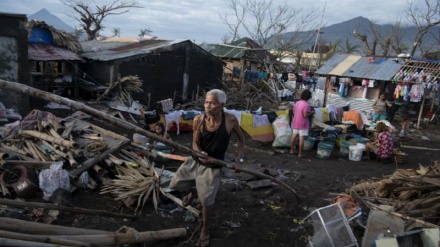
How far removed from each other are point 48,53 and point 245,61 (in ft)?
39.1

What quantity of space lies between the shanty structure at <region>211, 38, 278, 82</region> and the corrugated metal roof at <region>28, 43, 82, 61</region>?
8507mm

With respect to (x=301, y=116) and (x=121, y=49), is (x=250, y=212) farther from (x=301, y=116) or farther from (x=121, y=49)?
(x=121, y=49)

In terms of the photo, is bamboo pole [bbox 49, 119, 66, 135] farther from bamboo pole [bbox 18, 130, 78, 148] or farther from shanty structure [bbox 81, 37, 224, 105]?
shanty structure [bbox 81, 37, 224, 105]

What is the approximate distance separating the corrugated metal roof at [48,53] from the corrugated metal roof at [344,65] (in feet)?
42.0

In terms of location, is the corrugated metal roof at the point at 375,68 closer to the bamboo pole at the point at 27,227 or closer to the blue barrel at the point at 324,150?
the blue barrel at the point at 324,150

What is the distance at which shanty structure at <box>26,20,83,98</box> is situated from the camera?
561 inches

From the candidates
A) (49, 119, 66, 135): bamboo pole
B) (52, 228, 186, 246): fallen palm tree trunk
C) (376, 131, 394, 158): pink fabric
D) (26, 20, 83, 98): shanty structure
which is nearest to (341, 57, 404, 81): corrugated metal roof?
(376, 131, 394, 158): pink fabric

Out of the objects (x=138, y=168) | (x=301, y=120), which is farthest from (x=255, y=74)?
(x=138, y=168)

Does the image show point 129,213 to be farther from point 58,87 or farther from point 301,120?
point 58,87

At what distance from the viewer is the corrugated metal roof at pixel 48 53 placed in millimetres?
13725

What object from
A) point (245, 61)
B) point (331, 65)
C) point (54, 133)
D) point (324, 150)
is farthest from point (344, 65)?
point (54, 133)

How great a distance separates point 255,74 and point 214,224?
630 inches

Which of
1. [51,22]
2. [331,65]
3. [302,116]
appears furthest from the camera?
[51,22]

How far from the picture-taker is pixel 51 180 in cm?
540
